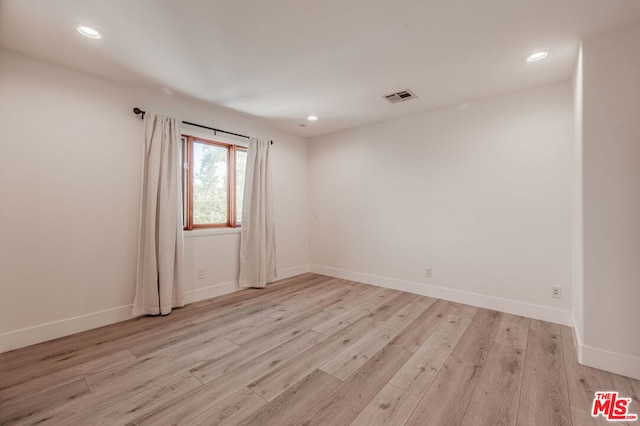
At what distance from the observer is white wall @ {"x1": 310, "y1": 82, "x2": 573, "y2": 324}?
9.32 ft

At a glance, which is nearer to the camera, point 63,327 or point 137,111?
point 63,327

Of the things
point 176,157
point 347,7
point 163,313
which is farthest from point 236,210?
point 347,7

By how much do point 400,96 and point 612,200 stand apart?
2.10 metres

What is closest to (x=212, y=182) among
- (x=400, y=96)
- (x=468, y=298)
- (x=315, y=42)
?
(x=315, y=42)

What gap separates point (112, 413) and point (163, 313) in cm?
152

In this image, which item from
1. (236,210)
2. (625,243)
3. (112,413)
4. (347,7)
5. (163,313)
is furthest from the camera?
(236,210)

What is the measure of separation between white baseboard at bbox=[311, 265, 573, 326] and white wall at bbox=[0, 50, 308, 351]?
10.1ft

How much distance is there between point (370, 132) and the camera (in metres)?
4.25

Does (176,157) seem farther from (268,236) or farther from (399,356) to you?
(399,356)

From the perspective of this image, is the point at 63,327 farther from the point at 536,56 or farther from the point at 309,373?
the point at 536,56

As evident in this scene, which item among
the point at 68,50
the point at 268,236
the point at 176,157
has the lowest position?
the point at 268,236

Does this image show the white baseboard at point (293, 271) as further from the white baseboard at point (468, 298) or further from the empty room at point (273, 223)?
the white baseboard at point (468, 298)

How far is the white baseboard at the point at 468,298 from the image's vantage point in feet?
9.25

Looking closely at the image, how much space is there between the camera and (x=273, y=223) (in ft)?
14.0
